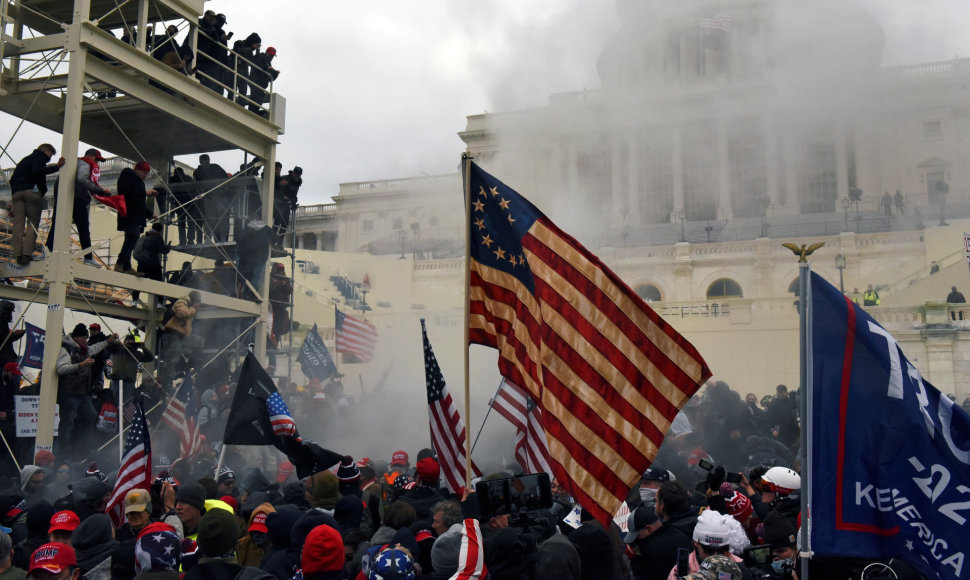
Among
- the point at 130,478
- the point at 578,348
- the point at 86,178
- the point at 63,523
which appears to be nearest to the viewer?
the point at 63,523

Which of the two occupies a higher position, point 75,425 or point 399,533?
point 75,425

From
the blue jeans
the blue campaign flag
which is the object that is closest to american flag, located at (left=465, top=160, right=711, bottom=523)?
the blue jeans

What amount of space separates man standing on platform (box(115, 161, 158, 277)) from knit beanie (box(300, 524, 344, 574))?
8.01 metres

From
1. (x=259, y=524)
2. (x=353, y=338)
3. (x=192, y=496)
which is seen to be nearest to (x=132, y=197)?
(x=192, y=496)

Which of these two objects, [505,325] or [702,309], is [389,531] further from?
[702,309]

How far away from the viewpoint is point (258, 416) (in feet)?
27.2

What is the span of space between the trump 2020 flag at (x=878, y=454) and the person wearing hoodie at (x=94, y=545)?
3796 mm

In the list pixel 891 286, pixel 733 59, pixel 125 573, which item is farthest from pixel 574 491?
pixel 733 59

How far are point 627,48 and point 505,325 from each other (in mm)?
45955

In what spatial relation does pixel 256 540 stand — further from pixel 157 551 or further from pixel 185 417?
pixel 185 417

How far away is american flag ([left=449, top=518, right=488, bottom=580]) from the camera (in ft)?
14.9

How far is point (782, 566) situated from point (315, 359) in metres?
14.9

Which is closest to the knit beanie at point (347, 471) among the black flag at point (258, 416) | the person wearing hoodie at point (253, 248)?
the black flag at point (258, 416)

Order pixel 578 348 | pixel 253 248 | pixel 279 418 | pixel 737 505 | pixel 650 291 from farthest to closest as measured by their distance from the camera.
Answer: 1. pixel 650 291
2. pixel 253 248
3. pixel 279 418
4. pixel 737 505
5. pixel 578 348
